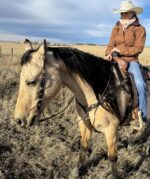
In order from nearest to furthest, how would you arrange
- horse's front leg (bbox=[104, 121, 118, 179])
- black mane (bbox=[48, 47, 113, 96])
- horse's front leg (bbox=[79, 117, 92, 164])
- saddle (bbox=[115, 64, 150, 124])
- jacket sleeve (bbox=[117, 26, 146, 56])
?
black mane (bbox=[48, 47, 113, 96]), horse's front leg (bbox=[104, 121, 118, 179]), saddle (bbox=[115, 64, 150, 124]), jacket sleeve (bbox=[117, 26, 146, 56]), horse's front leg (bbox=[79, 117, 92, 164])

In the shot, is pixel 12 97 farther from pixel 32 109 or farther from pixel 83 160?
pixel 32 109

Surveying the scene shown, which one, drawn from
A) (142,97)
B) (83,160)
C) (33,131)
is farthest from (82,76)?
(33,131)

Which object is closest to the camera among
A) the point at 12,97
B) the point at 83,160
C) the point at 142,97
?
the point at 142,97

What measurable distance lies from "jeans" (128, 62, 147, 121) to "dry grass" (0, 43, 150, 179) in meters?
1.18

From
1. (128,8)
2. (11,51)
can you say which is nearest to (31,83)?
(128,8)

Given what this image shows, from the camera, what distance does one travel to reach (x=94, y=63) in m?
5.74

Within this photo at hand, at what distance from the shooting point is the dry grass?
623cm

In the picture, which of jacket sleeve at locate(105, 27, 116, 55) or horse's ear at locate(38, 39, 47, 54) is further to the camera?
jacket sleeve at locate(105, 27, 116, 55)

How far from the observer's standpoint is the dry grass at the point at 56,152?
6232 mm

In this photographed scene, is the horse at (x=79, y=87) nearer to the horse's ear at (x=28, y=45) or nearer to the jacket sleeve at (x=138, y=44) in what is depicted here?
the horse's ear at (x=28, y=45)

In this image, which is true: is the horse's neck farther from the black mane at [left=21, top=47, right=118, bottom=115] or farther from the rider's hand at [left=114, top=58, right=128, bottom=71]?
the rider's hand at [left=114, top=58, right=128, bottom=71]

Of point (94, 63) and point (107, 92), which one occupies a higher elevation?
point (94, 63)

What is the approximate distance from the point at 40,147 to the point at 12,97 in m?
3.24

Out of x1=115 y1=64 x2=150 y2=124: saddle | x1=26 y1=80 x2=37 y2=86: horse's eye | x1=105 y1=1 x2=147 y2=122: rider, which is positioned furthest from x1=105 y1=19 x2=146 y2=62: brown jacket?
x1=26 y1=80 x2=37 y2=86: horse's eye
